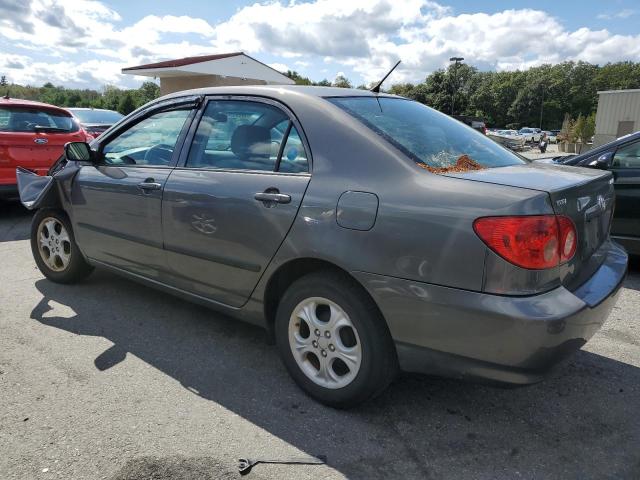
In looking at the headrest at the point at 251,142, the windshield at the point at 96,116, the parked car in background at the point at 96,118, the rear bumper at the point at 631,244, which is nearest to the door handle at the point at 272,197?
the headrest at the point at 251,142

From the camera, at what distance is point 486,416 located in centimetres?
261

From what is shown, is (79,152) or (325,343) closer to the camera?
(325,343)

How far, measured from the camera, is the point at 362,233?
231 cm

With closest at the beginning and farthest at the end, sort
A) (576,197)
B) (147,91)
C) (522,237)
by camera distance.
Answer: (522,237) < (576,197) < (147,91)

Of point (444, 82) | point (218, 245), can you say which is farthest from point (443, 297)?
point (444, 82)

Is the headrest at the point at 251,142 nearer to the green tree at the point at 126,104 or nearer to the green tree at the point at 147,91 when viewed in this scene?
the green tree at the point at 126,104

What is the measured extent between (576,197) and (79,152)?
336cm

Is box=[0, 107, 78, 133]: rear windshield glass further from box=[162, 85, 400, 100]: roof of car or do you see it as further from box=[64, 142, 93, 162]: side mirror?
box=[162, 85, 400, 100]: roof of car

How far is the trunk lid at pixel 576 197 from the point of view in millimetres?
2178

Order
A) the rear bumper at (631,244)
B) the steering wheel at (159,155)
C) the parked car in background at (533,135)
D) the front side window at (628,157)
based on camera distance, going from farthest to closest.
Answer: the parked car in background at (533,135), the front side window at (628,157), the rear bumper at (631,244), the steering wheel at (159,155)

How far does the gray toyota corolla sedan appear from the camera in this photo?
6.74ft

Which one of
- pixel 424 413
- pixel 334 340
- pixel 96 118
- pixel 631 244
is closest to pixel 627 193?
pixel 631 244

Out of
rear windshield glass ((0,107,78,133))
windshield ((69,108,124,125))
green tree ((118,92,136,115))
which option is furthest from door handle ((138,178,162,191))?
green tree ((118,92,136,115))

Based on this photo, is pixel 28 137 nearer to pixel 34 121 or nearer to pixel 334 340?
pixel 34 121
